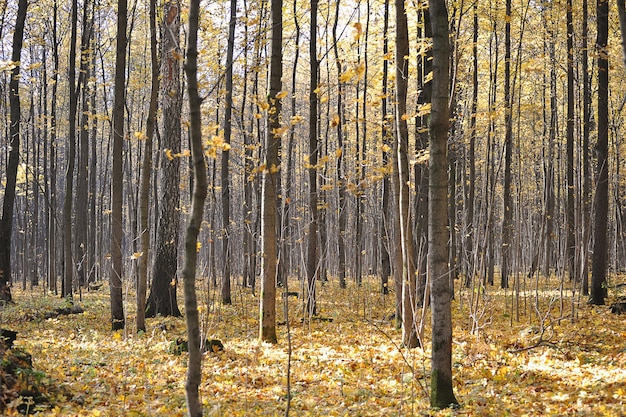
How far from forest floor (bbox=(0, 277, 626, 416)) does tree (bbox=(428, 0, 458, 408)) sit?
276mm

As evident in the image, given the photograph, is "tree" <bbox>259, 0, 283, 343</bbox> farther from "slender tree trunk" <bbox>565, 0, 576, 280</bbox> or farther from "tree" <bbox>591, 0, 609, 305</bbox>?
"tree" <bbox>591, 0, 609, 305</bbox>

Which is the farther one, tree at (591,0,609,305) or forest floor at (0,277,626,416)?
tree at (591,0,609,305)

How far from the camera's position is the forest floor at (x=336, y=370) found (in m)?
5.44

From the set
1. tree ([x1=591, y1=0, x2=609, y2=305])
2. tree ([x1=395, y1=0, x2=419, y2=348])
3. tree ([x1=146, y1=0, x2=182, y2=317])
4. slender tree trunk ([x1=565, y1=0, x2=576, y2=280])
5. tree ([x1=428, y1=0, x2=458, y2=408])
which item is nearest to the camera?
tree ([x1=428, y1=0, x2=458, y2=408])

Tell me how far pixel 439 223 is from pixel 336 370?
9.87ft

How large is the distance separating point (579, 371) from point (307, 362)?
3622mm

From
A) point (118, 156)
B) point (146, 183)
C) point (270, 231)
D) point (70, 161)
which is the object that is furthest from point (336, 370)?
point (70, 161)

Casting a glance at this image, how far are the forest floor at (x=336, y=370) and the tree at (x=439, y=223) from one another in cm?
28

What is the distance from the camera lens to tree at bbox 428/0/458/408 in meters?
5.11

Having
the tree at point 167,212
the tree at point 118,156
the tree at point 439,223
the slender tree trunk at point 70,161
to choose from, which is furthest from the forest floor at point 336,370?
the slender tree trunk at point 70,161

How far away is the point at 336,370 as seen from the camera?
23.5 feet

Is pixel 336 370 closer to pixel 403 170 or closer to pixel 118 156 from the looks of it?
pixel 403 170

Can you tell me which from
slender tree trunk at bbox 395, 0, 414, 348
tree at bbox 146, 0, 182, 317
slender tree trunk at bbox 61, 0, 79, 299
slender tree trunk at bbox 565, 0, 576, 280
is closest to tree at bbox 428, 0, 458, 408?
slender tree trunk at bbox 395, 0, 414, 348

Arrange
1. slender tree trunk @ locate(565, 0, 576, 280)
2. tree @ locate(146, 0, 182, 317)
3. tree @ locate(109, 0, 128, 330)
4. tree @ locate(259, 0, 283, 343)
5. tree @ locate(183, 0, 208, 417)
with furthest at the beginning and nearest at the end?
slender tree trunk @ locate(565, 0, 576, 280), tree @ locate(146, 0, 182, 317), tree @ locate(109, 0, 128, 330), tree @ locate(259, 0, 283, 343), tree @ locate(183, 0, 208, 417)
